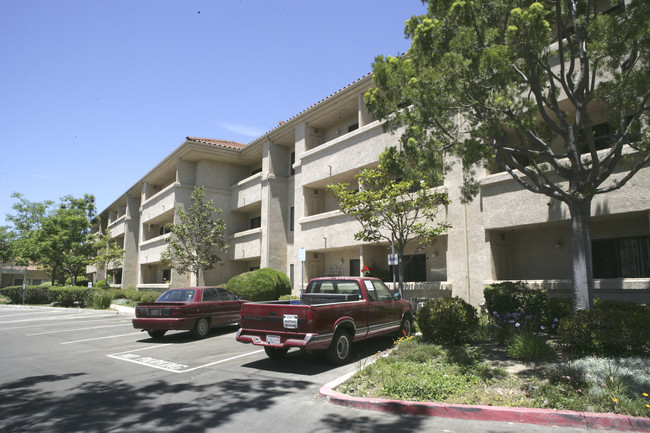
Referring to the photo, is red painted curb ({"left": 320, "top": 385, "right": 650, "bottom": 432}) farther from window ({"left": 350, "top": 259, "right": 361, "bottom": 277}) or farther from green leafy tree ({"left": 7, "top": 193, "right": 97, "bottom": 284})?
green leafy tree ({"left": 7, "top": 193, "right": 97, "bottom": 284})

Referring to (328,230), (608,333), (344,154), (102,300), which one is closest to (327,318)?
(608,333)

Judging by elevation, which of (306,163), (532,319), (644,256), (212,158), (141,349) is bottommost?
(141,349)

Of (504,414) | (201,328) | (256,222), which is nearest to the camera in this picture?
(504,414)

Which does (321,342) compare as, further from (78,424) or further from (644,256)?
(644,256)

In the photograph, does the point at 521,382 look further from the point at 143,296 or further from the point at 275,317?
the point at 143,296

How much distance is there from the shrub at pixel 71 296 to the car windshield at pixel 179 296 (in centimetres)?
2124

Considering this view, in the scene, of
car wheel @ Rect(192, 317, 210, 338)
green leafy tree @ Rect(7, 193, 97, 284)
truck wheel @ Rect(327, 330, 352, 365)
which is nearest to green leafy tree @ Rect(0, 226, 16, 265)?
green leafy tree @ Rect(7, 193, 97, 284)

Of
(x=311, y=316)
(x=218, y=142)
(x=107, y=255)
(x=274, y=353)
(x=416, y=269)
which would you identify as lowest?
(x=274, y=353)

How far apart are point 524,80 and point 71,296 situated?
111 feet

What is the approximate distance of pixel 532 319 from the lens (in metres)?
10.4

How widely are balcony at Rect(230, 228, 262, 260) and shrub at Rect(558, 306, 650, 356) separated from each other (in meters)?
20.1

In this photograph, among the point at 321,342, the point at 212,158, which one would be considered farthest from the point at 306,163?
the point at 321,342

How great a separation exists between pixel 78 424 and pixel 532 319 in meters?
9.29

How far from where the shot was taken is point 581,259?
28.3 feet
